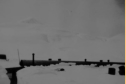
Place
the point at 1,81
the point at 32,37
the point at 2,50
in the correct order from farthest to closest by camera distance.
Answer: the point at 32,37
the point at 2,50
the point at 1,81

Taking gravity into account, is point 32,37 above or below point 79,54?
above

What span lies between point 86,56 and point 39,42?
13.6 meters

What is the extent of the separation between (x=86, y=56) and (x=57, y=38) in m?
14.0

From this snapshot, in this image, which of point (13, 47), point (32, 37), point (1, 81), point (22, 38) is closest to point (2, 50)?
point (13, 47)

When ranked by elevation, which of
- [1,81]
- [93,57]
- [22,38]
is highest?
[22,38]

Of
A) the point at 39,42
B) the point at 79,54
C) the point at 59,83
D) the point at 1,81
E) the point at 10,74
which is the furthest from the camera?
the point at 39,42

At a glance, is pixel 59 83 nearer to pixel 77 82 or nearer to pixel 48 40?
pixel 77 82

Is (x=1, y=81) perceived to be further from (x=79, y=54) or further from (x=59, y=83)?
(x=79, y=54)

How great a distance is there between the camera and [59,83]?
6289mm

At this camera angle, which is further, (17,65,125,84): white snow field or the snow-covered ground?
the snow-covered ground

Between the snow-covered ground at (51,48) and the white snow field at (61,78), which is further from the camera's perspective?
the snow-covered ground at (51,48)

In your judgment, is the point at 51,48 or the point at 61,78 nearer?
the point at 61,78

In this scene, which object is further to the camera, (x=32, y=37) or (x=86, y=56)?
(x=32, y=37)

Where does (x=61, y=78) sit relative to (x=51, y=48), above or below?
below
